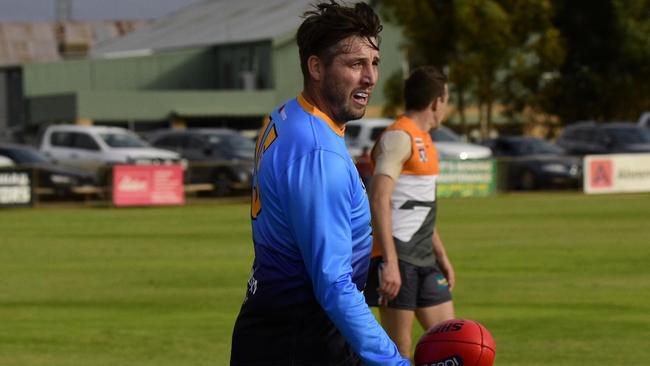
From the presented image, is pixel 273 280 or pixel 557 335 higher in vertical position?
pixel 273 280

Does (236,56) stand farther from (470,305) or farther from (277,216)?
(277,216)

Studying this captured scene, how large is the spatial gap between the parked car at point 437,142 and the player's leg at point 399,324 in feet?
92.7

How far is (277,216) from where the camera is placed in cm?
440

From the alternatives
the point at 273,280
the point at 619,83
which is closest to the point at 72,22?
the point at 619,83

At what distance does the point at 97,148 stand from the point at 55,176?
13.5 ft

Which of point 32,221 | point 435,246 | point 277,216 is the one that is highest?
point 277,216

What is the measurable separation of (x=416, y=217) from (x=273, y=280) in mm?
3517

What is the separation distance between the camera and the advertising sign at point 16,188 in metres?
31.2

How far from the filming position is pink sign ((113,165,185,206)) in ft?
108

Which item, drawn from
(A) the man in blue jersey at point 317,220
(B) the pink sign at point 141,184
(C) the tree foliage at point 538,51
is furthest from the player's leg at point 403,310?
(C) the tree foliage at point 538,51

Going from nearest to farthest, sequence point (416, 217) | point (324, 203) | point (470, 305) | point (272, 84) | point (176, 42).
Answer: point (324, 203), point (416, 217), point (470, 305), point (272, 84), point (176, 42)

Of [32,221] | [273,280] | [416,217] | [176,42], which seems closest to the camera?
[273,280]

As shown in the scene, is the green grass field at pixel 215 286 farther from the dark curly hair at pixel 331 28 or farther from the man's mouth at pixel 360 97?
the dark curly hair at pixel 331 28

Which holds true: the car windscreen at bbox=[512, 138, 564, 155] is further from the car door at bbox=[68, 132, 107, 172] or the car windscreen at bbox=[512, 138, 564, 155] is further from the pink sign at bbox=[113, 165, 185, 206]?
the car door at bbox=[68, 132, 107, 172]
